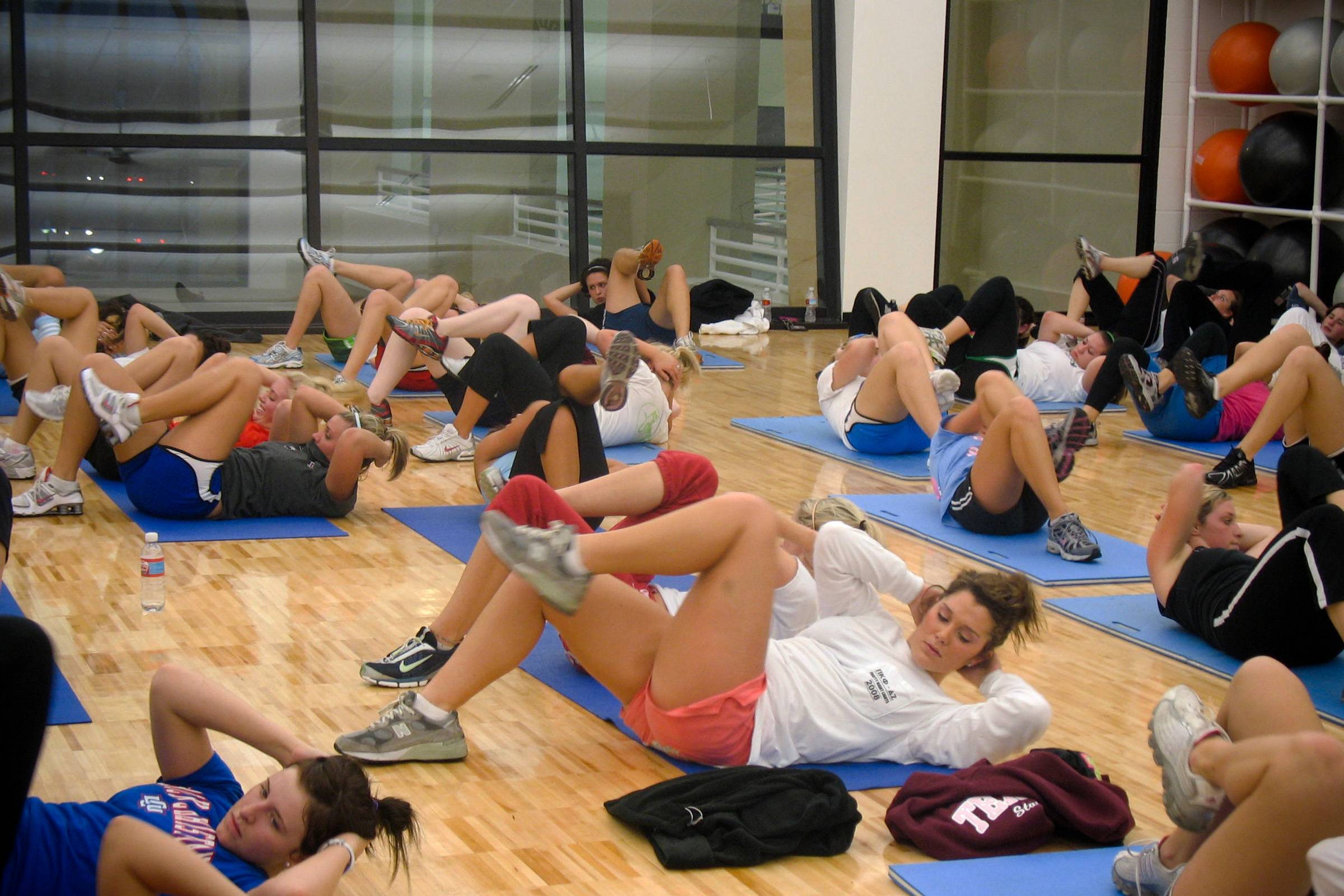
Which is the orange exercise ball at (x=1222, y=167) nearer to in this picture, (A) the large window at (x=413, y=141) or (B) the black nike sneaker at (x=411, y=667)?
(A) the large window at (x=413, y=141)

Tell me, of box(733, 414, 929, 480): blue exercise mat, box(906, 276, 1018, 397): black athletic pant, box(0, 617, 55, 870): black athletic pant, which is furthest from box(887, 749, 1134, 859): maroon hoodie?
box(906, 276, 1018, 397): black athletic pant

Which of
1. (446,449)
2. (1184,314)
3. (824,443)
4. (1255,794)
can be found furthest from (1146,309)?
(1255,794)

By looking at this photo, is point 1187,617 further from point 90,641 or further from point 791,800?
point 90,641

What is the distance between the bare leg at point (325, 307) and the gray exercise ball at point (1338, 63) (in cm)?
585

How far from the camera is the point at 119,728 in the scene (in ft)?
9.05

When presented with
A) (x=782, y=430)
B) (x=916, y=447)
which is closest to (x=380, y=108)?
(x=782, y=430)

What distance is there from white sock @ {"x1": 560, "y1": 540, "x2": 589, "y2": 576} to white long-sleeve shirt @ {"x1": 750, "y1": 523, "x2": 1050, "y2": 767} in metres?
0.47

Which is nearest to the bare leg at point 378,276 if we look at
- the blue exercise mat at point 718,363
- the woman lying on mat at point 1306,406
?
the blue exercise mat at point 718,363

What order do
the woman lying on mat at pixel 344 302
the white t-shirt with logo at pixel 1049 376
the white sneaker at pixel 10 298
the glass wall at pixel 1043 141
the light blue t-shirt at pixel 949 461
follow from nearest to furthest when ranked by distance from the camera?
the light blue t-shirt at pixel 949 461, the white sneaker at pixel 10 298, the woman lying on mat at pixel 344 302, the white t-shirt with logo at pixel 1049 376, the glass wall at pixel 1043 141

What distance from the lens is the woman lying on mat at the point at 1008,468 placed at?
4.28 meters

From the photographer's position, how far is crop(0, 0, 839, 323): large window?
8.05 metres

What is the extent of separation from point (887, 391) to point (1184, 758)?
3535 millimetres

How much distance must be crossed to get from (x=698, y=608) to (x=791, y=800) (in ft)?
1.23

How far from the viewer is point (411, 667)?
3.07 m
